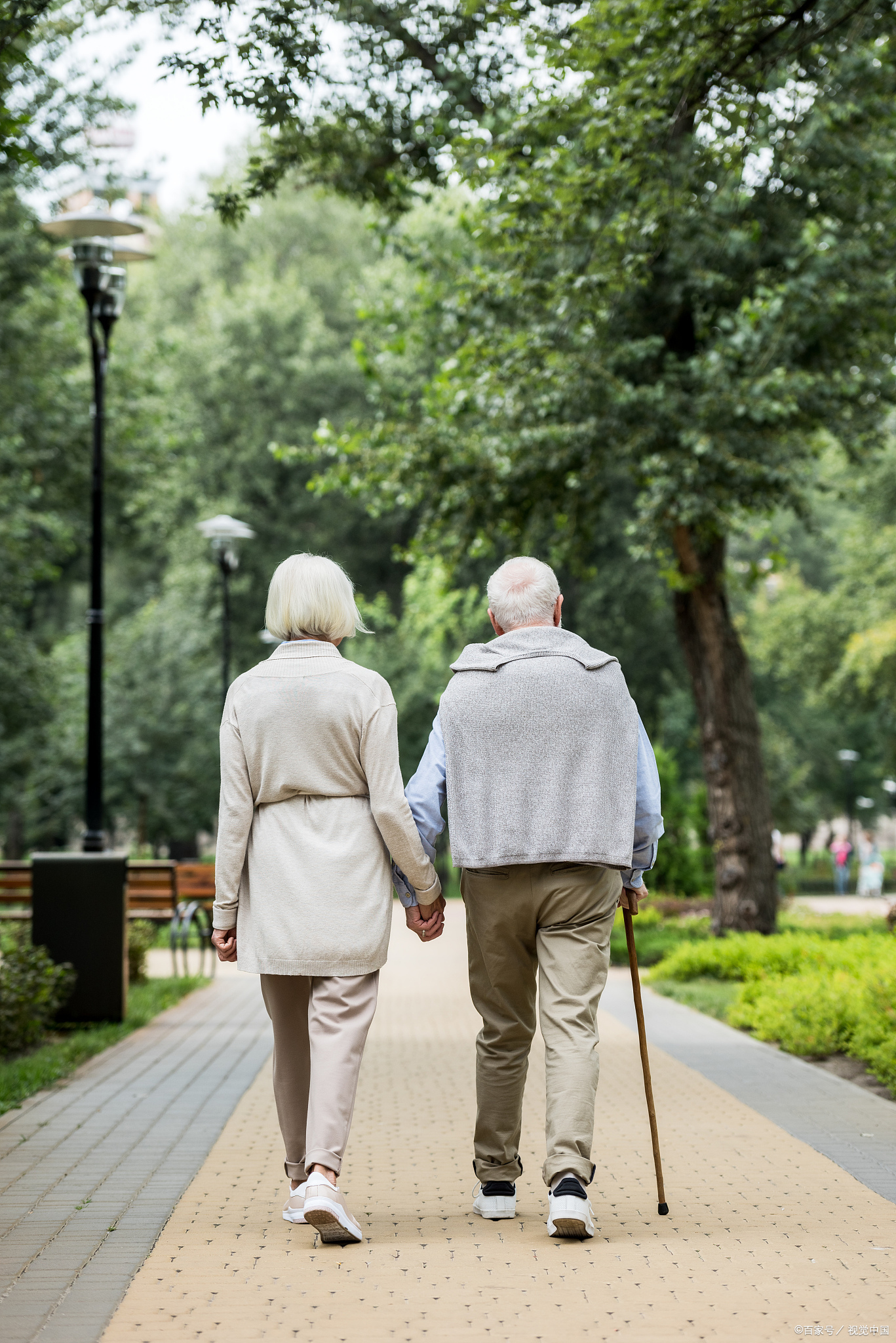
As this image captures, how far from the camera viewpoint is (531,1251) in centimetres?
397

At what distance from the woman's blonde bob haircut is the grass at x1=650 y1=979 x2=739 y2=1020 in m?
6.39

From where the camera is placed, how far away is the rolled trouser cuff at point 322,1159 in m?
4.06

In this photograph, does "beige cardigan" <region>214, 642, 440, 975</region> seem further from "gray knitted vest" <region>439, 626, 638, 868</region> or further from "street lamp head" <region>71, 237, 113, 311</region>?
"street lamp head" <region>71, 237, 113, 311</region>

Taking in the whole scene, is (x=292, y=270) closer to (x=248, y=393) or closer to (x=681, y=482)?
(x=248, y=393)

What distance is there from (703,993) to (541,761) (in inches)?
288

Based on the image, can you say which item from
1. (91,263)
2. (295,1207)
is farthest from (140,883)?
(295,1207)

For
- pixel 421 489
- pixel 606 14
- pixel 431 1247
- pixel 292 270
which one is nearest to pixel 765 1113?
pixel 431 1247

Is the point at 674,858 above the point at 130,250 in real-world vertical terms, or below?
below

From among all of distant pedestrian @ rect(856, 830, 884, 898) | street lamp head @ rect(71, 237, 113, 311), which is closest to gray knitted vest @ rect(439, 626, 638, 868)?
street lamp head @ rect(71, 237, 113, 311)

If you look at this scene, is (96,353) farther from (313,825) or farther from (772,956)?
(313,825)

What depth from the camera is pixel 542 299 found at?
1034cm

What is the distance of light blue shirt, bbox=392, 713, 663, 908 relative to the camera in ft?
14.3

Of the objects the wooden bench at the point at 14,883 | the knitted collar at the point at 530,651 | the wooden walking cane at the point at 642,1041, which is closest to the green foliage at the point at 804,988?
the wooden walking cane at the point at 642,1041

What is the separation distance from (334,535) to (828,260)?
965 inches
